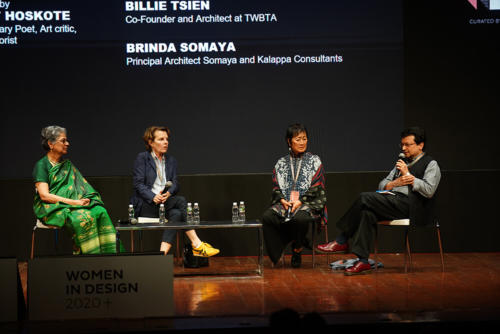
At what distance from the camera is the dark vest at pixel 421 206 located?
5172mm

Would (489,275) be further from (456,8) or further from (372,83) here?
(456,8)

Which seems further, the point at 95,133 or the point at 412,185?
the point at 95,133

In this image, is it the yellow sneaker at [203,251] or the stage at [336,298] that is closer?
the stage at [336,298]

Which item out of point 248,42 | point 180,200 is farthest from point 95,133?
point 248,42

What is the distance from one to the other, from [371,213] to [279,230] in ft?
2.53

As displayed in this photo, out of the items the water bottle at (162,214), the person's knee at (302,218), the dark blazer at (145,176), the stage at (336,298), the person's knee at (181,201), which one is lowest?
the stage at (336,298)

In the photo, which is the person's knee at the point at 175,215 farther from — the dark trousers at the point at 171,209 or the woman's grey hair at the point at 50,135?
the woman's grey hair at the point at 50,135

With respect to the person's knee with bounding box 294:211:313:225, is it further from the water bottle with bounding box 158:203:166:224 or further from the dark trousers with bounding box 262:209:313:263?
the water bottle with bounding box 158:203:166:224

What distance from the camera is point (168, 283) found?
3.63 m

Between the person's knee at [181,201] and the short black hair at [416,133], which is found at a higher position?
the short black hair at [416,133]

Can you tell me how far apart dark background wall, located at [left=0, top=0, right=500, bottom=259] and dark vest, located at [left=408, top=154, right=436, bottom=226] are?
90 centimetres

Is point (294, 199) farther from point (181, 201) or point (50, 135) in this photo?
point (50, 135)

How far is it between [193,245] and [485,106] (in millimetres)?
2965

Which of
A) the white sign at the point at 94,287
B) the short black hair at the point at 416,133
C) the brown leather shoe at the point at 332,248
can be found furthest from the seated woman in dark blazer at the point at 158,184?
the white sign at the point at 94,287
